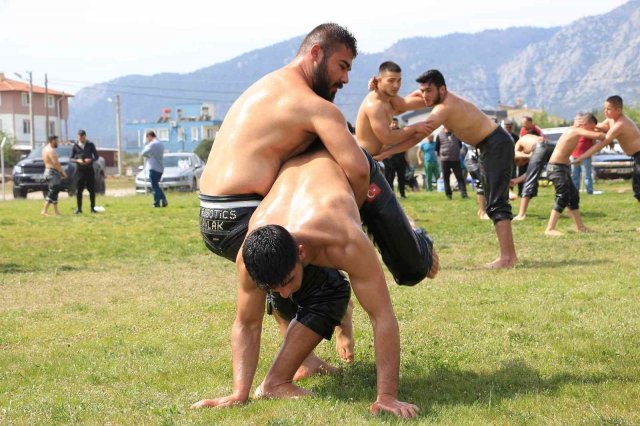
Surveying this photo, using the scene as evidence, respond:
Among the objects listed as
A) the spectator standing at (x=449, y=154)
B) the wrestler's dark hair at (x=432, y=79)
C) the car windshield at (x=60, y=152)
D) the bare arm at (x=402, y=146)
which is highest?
the wrestler's dark hair at (x=432, y=79)

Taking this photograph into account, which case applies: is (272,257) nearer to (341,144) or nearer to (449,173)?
(341,144)

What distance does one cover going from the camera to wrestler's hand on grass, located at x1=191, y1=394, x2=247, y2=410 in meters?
4.56

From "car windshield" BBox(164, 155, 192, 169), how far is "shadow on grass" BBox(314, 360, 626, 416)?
2529cm

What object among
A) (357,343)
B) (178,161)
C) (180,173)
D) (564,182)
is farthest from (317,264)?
(178,161)

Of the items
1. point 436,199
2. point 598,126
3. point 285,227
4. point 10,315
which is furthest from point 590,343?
point 436,199

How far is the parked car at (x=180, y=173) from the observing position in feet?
96.1

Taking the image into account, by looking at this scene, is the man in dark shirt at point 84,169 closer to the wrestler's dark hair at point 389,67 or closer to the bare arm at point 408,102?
the wrestler's dark hair at point 389,67

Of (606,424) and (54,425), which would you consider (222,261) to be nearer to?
(54,425)

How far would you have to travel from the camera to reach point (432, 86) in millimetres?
9734

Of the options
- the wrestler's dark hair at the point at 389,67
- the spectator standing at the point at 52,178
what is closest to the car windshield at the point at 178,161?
the spectator standing at the point at 52,178

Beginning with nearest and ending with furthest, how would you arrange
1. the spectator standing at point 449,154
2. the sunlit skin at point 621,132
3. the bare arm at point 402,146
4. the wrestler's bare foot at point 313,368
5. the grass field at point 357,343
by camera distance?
the grass field at point 357,343 → the wrestler's bare foot at point 313,368 → the bare arm at point 402,146 → the sunlit skin at point 621,132 → the spectator standing at point 449,154

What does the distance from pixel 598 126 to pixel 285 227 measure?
37.5ft

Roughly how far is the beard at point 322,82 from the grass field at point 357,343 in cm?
163

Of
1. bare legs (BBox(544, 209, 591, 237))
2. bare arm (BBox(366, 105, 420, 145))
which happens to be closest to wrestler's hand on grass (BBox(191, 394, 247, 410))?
bare arm (BBox(366, 105, 420, 145))
